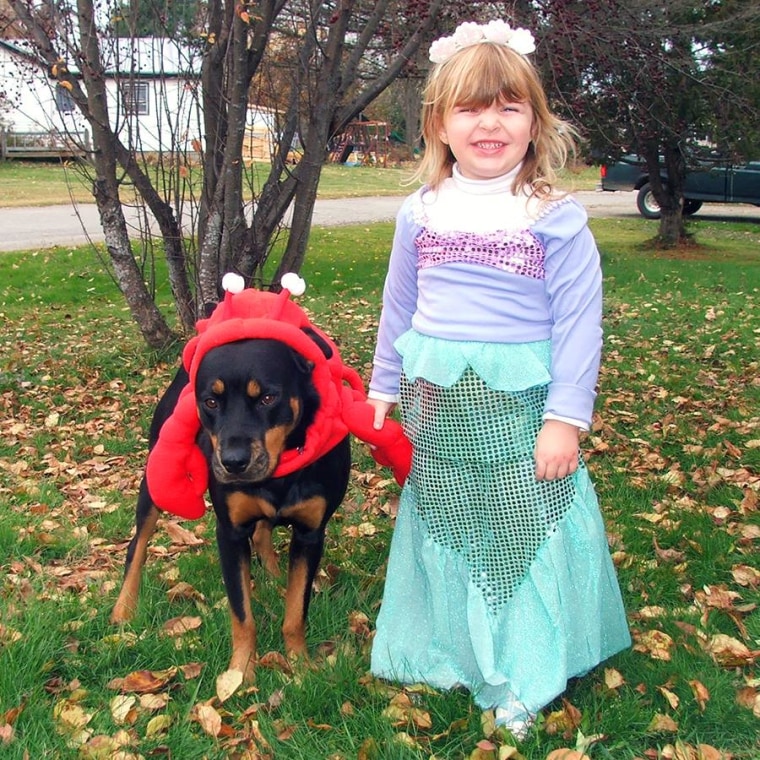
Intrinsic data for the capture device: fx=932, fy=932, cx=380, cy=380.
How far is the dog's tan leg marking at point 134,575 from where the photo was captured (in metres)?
3.63

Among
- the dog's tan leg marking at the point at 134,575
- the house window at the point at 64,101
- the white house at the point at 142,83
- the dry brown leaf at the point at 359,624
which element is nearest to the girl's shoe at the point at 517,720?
the dry brown leaf at the point at 359,624

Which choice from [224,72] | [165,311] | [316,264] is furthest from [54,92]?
[316,264]

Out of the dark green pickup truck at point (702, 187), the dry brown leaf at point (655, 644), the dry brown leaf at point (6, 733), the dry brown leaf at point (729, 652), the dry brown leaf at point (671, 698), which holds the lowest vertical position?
the dark green pickup truck at point (702, 187)

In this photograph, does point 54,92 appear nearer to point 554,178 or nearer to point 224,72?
point 224,72

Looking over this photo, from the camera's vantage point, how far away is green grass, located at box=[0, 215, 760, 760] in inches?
112

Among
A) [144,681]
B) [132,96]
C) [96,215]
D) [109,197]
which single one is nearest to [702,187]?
[96,215]

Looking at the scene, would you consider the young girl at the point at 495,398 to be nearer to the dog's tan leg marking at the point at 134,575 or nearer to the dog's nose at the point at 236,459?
the dog's nose at the point at 236,459

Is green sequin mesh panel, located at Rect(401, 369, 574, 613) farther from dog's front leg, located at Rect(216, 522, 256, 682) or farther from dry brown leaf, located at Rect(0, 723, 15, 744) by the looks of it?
A: dry brown leaf, located at Rect(0, 723, 15, 744)

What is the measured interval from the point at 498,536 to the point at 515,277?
0.81 meters

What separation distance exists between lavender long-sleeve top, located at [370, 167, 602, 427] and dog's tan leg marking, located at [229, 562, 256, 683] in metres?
1.11

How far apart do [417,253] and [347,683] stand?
1433 millimetres

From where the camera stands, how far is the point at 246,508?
3.11 metres

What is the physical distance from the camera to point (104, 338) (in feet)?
29.6

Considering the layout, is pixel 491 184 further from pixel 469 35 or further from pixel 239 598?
pixel 239 598
